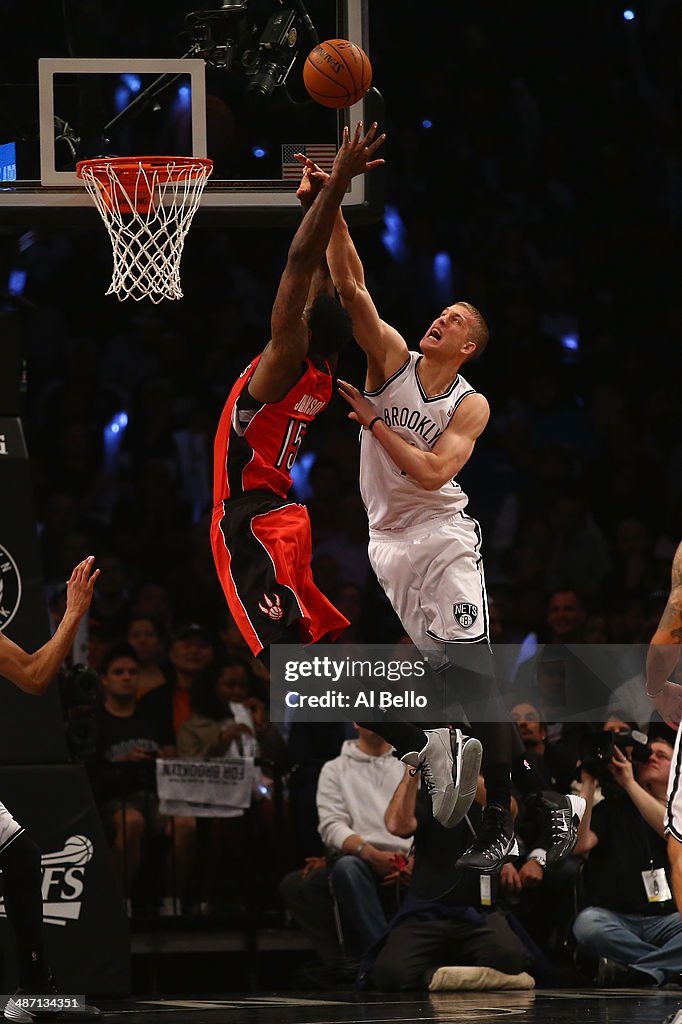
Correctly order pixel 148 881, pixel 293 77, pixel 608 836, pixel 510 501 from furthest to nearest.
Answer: pixel 510 501 → pixel 148 881 → pixel 608 836 → pixel 293 77

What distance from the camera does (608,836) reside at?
28.4 feet

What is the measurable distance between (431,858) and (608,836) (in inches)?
43.8

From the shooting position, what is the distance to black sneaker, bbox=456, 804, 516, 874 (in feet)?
22.6

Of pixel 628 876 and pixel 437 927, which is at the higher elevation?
pixel 628 876

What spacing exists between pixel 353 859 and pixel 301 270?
11.9 ft

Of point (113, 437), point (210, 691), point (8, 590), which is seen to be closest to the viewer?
point (8, 590)

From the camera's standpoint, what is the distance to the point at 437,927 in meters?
8.16

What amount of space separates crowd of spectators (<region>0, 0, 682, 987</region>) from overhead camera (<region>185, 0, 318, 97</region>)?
1.53 m

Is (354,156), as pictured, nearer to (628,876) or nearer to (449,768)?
(449,768)

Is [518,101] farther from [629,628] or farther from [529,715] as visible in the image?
[529,715]

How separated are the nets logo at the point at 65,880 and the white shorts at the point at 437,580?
7.47 ft

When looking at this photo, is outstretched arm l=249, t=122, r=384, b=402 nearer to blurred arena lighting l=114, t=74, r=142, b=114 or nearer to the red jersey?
the red jersey

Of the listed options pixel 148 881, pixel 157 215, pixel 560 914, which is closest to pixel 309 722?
pixel 148 881

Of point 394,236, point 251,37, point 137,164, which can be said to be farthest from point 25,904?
point 394,236
